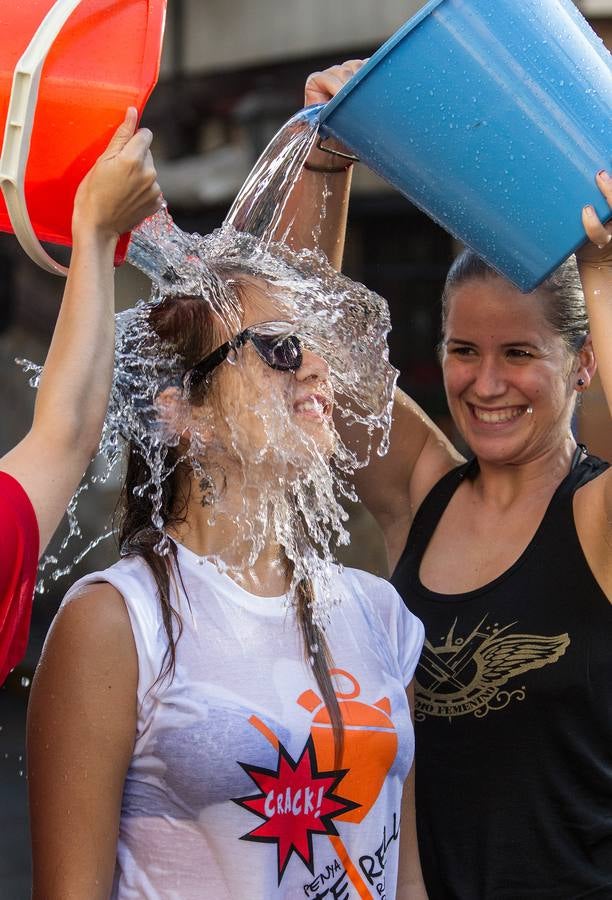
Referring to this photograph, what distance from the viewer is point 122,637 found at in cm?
203

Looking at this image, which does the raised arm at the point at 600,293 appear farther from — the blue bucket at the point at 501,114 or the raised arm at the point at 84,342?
the raised arm at the point at 84,342

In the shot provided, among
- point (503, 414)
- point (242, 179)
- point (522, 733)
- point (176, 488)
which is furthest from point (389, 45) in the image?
point (242, 179)

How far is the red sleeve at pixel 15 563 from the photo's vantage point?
1.67 meters

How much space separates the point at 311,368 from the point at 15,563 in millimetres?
825

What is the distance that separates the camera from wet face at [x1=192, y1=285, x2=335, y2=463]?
2.28m

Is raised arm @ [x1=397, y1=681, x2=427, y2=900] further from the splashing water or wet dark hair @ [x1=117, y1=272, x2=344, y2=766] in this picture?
the splashing water

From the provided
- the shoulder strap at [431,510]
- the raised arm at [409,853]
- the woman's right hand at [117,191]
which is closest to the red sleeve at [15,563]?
the woman's right hand at [117,191]

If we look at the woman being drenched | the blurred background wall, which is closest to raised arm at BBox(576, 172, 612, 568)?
the woman being drenched

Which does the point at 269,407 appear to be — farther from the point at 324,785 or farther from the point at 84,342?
the point at 324,785

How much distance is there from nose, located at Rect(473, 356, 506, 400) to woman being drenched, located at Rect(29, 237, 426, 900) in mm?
471

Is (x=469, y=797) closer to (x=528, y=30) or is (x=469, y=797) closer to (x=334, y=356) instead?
(x=334, y=356)

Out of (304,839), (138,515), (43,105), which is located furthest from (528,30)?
(304,839)

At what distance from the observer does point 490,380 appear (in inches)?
107

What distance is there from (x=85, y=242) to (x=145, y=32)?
0.40m
